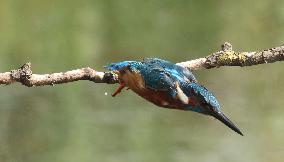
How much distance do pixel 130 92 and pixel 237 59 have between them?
185 inches

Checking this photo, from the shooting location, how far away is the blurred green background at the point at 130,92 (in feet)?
18.1

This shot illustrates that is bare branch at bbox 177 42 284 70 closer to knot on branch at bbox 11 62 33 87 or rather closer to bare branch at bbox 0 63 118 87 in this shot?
bare branch at bbox 0 63 118 87

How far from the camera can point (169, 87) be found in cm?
106

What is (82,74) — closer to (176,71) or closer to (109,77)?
(109,77)

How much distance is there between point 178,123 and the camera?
6086mm

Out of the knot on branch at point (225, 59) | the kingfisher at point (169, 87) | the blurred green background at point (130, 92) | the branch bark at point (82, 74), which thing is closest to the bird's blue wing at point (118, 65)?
the kingfisher at point (169, 87)

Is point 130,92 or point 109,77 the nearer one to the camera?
point 109,77

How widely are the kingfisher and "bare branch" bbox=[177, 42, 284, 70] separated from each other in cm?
18

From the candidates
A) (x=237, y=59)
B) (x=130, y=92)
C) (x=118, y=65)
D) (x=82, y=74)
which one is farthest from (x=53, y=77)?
(x=130, y=92)

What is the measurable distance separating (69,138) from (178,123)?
1128 mm

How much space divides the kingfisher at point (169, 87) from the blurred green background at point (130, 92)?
3953mm

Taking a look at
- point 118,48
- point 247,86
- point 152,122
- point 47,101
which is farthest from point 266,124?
point 47,101

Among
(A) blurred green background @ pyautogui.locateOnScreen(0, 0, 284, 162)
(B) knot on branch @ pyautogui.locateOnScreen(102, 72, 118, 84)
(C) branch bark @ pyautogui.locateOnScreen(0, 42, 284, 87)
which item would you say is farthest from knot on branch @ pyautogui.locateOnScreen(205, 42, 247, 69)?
(A) blurred green background @ pyautogui.locateOnScreen(0, 0, 284, 162)

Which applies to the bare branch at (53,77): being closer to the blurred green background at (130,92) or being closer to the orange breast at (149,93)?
the orange breast at (149,93)
